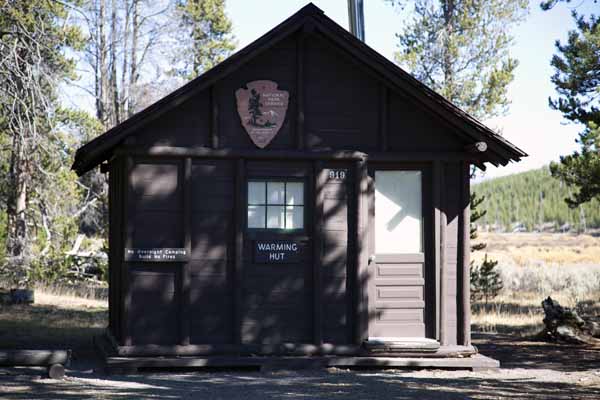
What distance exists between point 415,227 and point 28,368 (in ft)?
18.2

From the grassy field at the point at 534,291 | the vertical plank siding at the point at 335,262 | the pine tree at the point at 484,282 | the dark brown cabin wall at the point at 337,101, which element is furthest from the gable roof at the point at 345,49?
the pine tree at the point at 484,282

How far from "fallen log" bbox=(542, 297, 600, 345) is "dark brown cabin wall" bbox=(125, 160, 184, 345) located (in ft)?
23.5

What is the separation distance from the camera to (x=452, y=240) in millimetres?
12516

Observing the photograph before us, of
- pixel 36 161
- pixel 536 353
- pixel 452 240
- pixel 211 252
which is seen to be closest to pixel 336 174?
pixel 452 240

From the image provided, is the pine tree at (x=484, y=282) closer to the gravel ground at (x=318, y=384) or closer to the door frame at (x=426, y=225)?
the gravel ground at (x=318, y=384)

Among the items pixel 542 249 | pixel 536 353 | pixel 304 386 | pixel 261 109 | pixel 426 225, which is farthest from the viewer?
pixel 542 249

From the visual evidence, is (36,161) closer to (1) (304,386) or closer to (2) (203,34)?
(1) (304,386)

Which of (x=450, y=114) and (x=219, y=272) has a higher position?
(x=450, y=114)

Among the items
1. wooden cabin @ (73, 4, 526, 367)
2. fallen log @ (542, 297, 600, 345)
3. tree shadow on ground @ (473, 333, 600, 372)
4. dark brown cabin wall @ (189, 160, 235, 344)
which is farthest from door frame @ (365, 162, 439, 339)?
fallen log @ (542, 297, 600, 345)

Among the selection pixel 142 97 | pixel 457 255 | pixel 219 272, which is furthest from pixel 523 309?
pixel 142 97

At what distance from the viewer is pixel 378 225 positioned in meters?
12.4

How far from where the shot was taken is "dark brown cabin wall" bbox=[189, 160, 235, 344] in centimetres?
1185

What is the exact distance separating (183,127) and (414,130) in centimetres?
327

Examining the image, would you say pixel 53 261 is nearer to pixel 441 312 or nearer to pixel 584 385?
pixel 441 312
